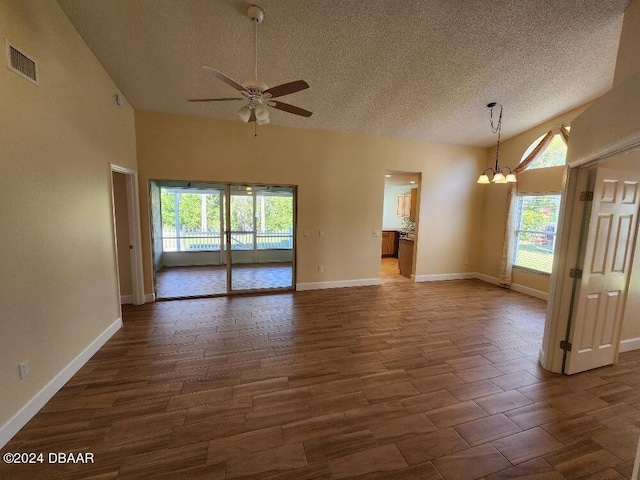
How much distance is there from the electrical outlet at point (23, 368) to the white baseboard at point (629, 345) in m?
5.97

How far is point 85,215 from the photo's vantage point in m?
2.88

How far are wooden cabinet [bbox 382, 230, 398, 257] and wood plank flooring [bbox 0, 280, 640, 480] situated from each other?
18.9ft

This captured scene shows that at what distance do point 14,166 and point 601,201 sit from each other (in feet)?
16.4

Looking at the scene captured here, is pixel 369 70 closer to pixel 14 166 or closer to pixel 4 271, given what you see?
pixel 14 166

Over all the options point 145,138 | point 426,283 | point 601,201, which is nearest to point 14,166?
point 145,138

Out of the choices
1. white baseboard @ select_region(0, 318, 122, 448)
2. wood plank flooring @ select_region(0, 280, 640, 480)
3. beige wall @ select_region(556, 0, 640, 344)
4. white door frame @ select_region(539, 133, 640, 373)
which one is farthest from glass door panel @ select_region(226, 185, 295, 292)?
beige wall @ select_region(556, 0, 640, 344)

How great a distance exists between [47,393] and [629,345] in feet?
20.1

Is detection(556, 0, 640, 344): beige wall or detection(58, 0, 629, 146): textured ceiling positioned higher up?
detection(58, 0, 629, 146): textured ceiling

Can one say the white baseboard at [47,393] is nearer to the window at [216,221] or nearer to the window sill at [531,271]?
the window at [216,221]

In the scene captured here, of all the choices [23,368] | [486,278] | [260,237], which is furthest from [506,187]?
[23,368]

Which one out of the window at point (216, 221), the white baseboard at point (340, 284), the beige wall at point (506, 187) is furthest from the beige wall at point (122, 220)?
the beige wall at point (506, 187)

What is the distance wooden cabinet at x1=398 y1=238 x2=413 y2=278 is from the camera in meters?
6.57

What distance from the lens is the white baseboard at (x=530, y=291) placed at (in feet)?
16.9

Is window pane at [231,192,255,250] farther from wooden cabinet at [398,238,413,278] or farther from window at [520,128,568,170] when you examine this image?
window at [520,128,568,170]
